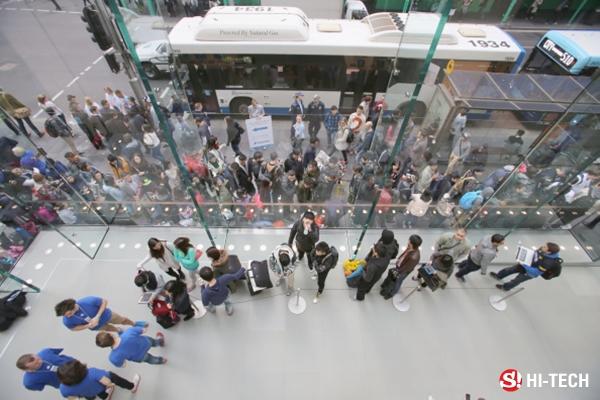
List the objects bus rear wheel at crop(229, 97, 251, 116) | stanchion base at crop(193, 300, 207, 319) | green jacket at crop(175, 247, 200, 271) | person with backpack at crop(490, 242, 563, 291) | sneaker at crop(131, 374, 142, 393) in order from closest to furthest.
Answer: sneaker at crop(131, 374, 142, 393) → person with backpack at crop(490, 242, 563, 291) → green jacket at crop(175, 247, 200, 271) → stanchion base at crop(193, 300, 207, 319) → bus rear wheel at crop(229, 97, 251, 116)

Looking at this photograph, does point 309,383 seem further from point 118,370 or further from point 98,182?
point 98,182

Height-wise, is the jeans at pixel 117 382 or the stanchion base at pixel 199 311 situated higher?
the jeans at pixel 117 382

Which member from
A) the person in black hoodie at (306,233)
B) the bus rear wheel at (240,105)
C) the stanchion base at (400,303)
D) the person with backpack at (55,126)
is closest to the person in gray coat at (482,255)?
the stanchion base at (400,303)

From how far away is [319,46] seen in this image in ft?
23.3

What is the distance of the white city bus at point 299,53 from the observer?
22.9 ft

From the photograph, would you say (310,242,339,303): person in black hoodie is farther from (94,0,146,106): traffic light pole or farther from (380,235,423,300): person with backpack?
(94,0,146,106): traffic light pole

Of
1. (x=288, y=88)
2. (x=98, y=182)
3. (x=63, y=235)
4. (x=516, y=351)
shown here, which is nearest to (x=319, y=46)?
(x=288, y=88)

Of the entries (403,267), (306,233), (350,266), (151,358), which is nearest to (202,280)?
(151,358)

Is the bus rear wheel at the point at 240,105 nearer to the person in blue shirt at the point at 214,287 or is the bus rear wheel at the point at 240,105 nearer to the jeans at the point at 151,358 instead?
the person in blue shirt at the point at 214,287

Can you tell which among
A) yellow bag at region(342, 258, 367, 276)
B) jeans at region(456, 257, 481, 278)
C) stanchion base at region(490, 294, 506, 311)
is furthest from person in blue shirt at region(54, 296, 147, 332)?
stanchion base at region(490, 294, 506, 311)

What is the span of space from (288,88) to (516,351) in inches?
290

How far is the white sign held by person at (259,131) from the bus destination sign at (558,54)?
27.1 ft

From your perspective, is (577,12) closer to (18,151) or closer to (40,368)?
(18,151)

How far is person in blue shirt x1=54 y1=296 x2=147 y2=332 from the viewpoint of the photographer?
10.1 feet
